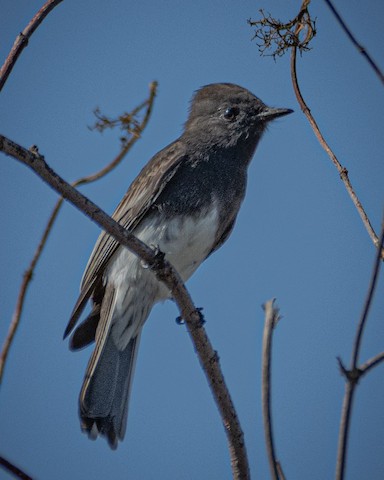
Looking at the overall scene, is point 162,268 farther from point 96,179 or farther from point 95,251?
point 95,251

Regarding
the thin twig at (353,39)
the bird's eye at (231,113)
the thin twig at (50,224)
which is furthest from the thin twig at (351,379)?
the bird's eye at (231,113)

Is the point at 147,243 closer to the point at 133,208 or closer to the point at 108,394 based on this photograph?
the point at 133,208

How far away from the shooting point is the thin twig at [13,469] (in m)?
2.13

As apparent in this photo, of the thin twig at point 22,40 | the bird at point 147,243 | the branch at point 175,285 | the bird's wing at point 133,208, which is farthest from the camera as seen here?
the bird's wing at point 133,208

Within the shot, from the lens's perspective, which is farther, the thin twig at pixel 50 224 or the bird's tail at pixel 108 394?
the bird's tail at pixel 108 394

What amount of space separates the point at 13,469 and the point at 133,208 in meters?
3.05

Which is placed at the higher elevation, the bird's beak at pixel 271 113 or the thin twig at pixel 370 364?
the bird's beak at pixel 271 113

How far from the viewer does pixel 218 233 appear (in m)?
5.30

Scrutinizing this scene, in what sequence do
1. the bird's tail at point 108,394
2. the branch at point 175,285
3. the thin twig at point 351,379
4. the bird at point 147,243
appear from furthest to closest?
the bird at point 147,243 → the bird's tail at point 108,394 → the branch at point 175,285 → the thin twig at point 351,379

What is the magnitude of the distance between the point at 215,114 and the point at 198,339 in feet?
8.86

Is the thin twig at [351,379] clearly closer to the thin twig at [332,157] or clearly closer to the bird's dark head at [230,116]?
the thin twig at [332,157]

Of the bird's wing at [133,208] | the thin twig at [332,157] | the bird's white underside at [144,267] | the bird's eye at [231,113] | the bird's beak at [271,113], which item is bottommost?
the thin twig at [332,157]

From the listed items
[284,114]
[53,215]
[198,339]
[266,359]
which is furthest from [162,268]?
[284,114]

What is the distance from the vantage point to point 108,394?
4727 mm
